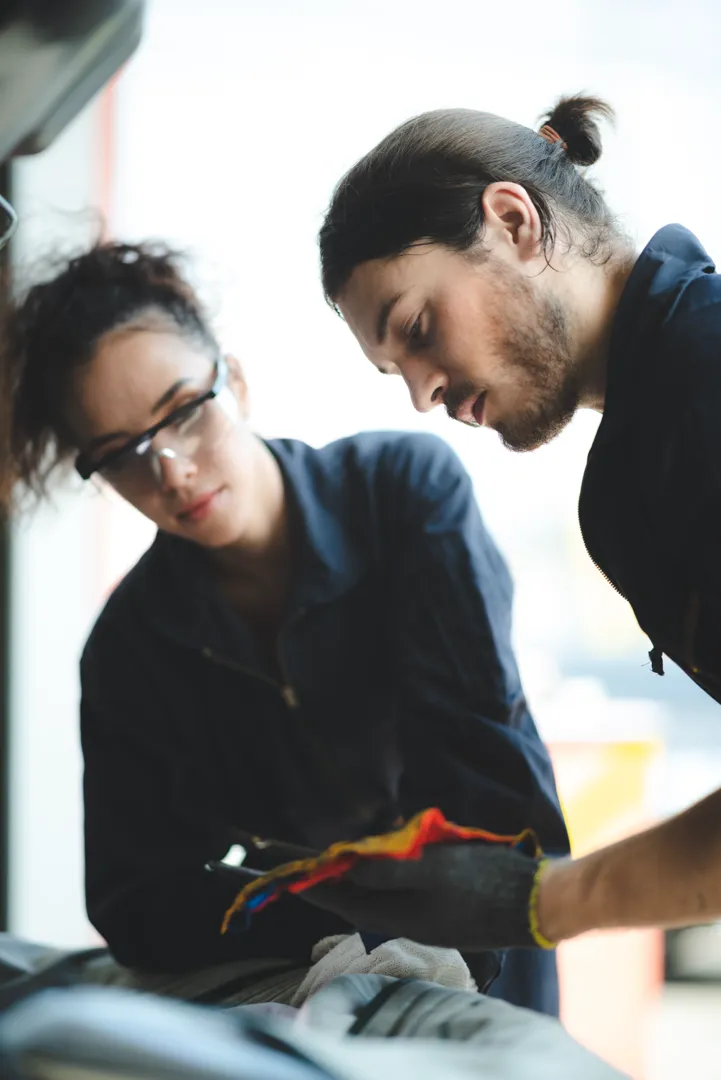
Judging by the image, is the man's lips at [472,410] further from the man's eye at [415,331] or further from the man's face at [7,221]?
the man's face at [7,221]

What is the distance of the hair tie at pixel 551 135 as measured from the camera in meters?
0.86

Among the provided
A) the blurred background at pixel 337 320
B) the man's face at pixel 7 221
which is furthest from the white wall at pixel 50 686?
the man's face at pixel 7 221

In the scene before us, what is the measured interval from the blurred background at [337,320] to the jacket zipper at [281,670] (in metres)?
0.33

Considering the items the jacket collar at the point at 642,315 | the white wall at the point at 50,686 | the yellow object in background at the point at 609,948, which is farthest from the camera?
the white wall at the point at 50,686

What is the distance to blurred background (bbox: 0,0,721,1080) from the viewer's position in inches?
54.2

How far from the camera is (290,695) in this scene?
44.9 inches

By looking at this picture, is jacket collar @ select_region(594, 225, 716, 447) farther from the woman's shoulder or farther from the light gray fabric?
the woman's shoulder

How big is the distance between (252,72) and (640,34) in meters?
0.57

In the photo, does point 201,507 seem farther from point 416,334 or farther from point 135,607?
point 416,334

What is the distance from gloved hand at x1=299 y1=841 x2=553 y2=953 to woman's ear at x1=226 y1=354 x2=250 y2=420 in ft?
1.67

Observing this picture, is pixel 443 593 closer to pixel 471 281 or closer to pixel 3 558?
pixel 471 281

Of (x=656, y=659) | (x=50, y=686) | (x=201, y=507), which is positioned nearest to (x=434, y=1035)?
A: (x=656, y=659)

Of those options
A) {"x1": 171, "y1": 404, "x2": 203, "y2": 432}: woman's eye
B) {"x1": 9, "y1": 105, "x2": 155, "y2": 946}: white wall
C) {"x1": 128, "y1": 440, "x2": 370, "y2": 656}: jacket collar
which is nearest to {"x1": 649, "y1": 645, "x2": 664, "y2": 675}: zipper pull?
{"x1": 128, "y1": 440, "x2": 370, "y2": 656}: jacket collar

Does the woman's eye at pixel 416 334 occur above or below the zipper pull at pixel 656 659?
above
